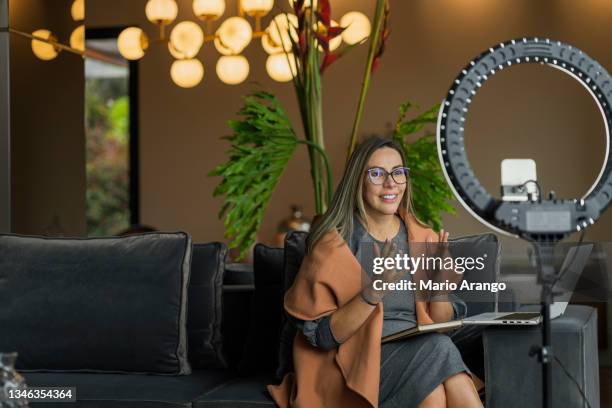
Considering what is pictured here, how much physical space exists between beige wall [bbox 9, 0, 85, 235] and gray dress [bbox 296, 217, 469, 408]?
2649mm

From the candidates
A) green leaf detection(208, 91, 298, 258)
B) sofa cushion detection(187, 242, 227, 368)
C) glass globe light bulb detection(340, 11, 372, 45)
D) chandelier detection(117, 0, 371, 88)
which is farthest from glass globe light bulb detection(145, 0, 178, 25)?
sofa cushion detection(187, 242, 227, 368)

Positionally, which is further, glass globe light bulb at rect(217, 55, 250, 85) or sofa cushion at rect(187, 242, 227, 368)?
glass globe light bulb at rect(217, 55, 250, 85)

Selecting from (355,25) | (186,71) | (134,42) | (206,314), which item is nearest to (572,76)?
(206,314)

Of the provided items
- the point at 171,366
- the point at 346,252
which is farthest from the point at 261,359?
the point at 346,252

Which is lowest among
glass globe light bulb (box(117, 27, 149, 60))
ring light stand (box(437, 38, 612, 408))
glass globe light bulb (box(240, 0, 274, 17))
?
ring light stand (box(437, 38, 612, 408))

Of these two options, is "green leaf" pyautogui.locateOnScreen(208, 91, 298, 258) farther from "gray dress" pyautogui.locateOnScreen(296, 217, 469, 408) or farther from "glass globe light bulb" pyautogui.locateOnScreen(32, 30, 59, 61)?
"glass globe light bulb" pyautogui.locateOnScreen(32, 30, 59, 61)

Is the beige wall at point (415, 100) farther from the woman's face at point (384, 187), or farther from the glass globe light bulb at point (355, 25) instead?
the woman's face at point (384, 187)

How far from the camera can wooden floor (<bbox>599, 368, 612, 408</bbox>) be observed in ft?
14.9

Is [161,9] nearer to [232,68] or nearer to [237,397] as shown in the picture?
[232,68]

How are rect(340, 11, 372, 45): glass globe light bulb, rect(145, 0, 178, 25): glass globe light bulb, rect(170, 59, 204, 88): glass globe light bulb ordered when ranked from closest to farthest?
rect(340, 11, 372, 45): glass globe light bulb < rect(145, 0, 178, 25): glass globe light bulb < rect(170, 59, 204, 88): glass globe light bulb

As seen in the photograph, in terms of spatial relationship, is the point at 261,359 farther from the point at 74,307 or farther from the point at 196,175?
the point at 196,175

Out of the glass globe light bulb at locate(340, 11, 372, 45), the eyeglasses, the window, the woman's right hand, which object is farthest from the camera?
the window

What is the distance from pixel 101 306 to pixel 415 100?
4203 millimetres

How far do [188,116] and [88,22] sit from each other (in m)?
1.05
